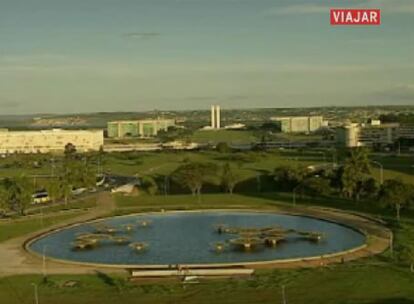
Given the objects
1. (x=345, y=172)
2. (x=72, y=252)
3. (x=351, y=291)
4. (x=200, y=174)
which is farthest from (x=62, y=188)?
(x=351, y=291)

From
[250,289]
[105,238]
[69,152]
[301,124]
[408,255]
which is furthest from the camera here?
[301,124]

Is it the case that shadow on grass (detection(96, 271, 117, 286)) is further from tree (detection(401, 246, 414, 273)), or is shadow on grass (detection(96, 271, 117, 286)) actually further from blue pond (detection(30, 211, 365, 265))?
tree (detection(401, 246, 414, 273))

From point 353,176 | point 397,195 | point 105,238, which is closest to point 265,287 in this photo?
point 105,238

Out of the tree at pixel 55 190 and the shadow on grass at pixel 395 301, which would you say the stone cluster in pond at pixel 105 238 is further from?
the shadow on grass at pixel 395 301

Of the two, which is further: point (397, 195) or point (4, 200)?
point (4, 200)

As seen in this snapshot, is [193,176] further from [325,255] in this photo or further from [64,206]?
[325,255]

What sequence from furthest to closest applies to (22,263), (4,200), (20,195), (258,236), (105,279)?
(20,195) → (4,200) → (258,236) → (22,263) → (105,279)

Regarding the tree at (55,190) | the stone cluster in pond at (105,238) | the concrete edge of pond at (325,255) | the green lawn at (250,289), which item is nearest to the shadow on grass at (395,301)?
the green lawn at (250,289)
